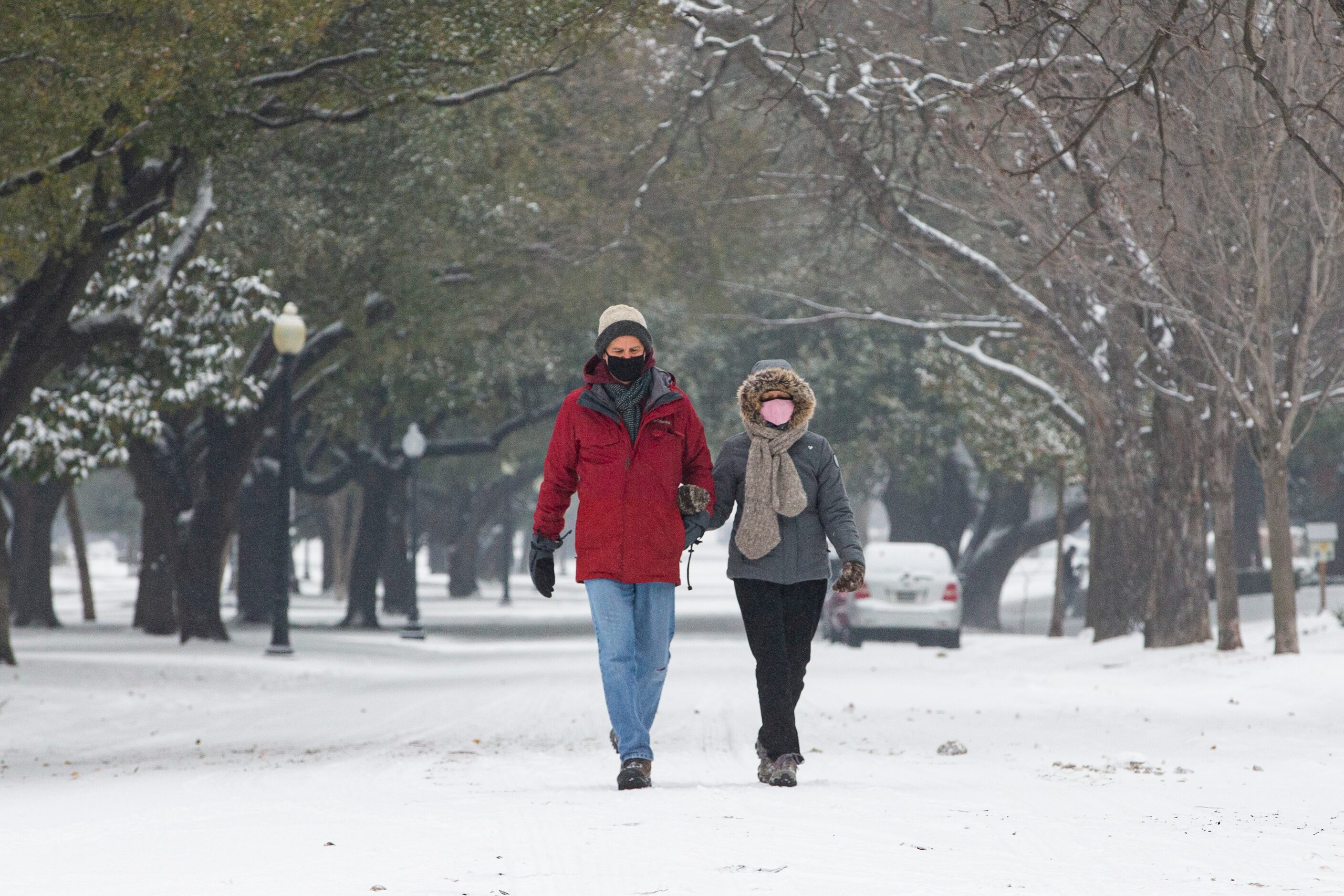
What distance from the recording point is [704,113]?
2511cm

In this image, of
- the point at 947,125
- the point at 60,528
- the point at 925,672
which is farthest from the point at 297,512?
the point at 60,528

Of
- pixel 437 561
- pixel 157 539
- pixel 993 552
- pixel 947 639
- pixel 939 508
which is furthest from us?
pixel 437 561

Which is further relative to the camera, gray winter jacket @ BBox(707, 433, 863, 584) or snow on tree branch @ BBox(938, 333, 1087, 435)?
snow on tree branch @ BBox(938, 333, 1087, 435)

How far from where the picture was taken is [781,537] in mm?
8055

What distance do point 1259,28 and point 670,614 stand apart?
8.89 metres

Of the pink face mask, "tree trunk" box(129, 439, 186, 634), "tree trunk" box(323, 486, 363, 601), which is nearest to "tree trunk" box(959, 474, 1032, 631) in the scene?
"tree trunk" box(129, 439, 186, 634)

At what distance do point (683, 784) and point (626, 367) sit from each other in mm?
1923

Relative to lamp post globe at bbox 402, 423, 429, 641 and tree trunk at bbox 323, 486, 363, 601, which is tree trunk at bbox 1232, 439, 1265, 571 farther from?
tree trunk at bbox 323, 486, 363, 601

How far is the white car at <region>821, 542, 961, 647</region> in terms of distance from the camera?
26.5 meters

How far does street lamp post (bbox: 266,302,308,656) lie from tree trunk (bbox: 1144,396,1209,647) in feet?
32.5

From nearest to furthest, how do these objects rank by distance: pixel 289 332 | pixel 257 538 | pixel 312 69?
pixel 312 69 < pixel 289 332 < pixel 257 538

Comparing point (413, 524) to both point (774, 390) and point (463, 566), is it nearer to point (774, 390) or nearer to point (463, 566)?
point (774, 390)

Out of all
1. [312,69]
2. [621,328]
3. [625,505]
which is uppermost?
[312,69]

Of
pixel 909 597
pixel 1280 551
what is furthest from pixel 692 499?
pixel 909 597
